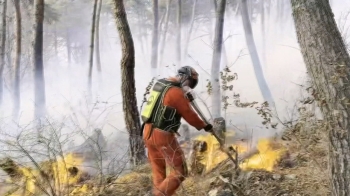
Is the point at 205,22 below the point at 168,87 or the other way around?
the other way around

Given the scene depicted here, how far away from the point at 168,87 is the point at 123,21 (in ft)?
9.78

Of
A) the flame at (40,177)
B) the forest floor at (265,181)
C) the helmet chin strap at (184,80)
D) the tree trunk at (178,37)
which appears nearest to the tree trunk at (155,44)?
the tree trunk at (178,37)

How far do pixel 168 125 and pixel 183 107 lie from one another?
1.12 feet

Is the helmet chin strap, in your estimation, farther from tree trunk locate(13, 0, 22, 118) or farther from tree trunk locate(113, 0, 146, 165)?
tree trunk locate(13, 0, 22, 118)

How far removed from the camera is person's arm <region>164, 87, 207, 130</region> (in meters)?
4.64

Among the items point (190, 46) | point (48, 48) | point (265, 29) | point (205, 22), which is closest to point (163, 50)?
point (190, 46)

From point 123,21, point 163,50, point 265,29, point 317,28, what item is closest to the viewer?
point 317,28

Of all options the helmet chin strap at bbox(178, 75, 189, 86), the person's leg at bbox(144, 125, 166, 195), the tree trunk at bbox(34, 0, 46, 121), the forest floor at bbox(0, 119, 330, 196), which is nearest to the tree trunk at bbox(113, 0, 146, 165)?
the forest floor at bbox(0, 119, 330, 196)

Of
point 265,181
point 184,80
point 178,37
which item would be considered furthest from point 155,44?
point 265,181

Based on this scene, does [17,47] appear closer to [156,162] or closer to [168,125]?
[156,162]

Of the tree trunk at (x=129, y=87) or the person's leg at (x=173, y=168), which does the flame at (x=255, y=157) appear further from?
the tree trunk at (x=129, y=87)

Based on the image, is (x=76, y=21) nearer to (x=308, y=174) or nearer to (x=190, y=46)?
(x=190, y=46)

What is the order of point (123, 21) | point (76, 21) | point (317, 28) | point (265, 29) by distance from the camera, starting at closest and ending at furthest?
1. point (317, 28)
2. point (123, 21)
3. point (265, 29)
4. point (76, 21)

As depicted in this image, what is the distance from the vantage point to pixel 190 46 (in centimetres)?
2525
